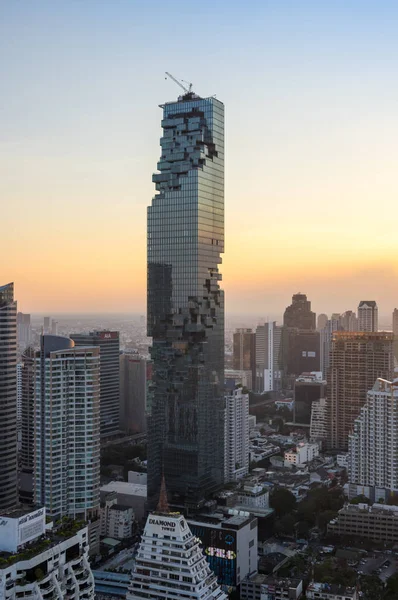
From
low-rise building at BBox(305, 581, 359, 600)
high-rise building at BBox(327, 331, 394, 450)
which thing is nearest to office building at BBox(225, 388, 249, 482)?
high-rise building at BBox(327, 331, 394, 450)

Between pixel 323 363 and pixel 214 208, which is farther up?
pixel 214 208

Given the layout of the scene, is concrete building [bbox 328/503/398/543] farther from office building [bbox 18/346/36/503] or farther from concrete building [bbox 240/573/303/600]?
office building [bbox 18/346/36/503]

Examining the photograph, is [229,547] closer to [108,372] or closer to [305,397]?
[108,372]

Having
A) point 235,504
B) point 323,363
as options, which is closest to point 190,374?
point 235,504

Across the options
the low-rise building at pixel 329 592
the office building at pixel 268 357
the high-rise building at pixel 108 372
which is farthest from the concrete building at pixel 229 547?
the office building at pixel 268 357

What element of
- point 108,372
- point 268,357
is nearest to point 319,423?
point 108,372

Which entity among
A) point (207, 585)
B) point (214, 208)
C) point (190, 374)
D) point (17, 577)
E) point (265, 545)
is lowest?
point (265, 545)

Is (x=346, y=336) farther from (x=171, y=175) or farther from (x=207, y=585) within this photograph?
(x=207, y=585)
